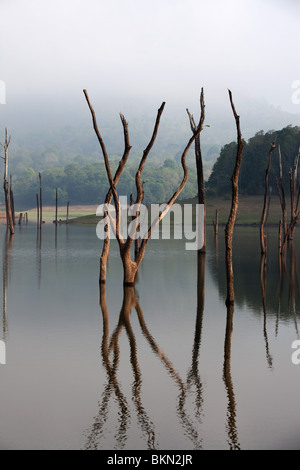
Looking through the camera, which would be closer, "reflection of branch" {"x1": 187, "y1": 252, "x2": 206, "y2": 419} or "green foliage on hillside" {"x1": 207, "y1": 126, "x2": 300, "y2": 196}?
"reflection of branch" {"x1": 187, "y1": 252, "x2": 206, "y2": 419}

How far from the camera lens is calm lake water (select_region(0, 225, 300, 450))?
7.68m

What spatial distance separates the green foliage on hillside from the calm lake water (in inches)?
2777

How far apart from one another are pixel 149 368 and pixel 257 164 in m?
85.5

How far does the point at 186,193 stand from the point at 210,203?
98.0 meters

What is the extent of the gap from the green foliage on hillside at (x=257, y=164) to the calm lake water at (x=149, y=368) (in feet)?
231

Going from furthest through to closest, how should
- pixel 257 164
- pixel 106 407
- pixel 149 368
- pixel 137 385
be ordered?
pixel 257 164
pixel 149 368
pixel 137 385
pixel 106 407

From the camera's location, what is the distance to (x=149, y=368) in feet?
34.5

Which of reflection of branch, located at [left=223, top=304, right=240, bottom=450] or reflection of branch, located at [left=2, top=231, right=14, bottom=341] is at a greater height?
reflection of branch, located at [left=223, top=304, right=240, bottom=450]

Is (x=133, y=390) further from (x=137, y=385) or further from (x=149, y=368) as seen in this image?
(x=149, y=368)

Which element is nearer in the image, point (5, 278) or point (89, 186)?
point (5, 278)

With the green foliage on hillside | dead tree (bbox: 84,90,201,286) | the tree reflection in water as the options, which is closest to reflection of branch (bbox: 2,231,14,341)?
the tree reflection in water

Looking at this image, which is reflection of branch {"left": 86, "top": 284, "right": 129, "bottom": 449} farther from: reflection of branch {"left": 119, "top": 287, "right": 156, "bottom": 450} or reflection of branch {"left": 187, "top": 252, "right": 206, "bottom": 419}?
reflection of branch {"left": 187, "top": 252, "right": 206, "bottom": 419}

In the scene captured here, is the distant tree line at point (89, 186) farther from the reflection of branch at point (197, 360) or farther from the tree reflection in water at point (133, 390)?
the tree reflection in water at point (133, 390)

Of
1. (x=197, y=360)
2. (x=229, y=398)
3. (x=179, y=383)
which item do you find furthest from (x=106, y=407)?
(x=197, y=360)
